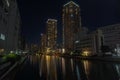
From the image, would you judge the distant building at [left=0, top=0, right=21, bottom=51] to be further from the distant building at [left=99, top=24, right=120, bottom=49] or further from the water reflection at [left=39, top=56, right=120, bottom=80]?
the distant building at [left=99, top=24, right=120, bottom=49]

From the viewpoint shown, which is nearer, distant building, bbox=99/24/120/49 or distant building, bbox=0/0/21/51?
distant building, bbox=0/0/21/51

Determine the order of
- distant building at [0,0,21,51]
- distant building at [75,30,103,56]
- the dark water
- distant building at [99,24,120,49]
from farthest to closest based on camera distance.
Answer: distant building at [99,24,120,49]
distant building at [75,30,103,56]
distant building at [0,0,21,51]
the dark water

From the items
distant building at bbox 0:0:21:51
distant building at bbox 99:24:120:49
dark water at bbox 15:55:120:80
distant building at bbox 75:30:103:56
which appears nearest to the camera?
dark water at bbox 15:55:120:80

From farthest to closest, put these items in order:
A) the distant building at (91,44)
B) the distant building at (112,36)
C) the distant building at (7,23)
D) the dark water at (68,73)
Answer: the distant building at (112,36) → the distant building at (91,44) → the distant building at (7,23) → the dark water at (68,73)

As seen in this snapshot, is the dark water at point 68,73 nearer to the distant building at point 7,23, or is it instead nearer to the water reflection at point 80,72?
the water reflection at point 80,72

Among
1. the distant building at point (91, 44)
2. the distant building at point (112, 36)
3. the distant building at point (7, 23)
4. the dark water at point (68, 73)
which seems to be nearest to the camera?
the dark water at point (68, 73)

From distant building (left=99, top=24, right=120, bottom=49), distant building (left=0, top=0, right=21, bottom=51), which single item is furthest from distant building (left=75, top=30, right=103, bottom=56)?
distant building (left=0, top=0, right=21, bottom=51)

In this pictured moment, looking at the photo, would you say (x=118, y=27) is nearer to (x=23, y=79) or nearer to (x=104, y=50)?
(x=104, y=50)

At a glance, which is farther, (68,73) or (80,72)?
(80,72)

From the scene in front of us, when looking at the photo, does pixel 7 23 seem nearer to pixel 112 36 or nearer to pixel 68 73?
pixel 68 73

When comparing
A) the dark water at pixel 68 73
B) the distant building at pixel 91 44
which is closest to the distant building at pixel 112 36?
the distant building at pixel 91 44

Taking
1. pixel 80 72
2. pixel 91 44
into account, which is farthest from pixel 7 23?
pixel 91 44

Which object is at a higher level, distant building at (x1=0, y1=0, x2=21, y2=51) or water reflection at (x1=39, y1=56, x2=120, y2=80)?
distant building at (x1=0, y1=0, x2=21, y2=51)

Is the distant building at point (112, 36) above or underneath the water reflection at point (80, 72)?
above
